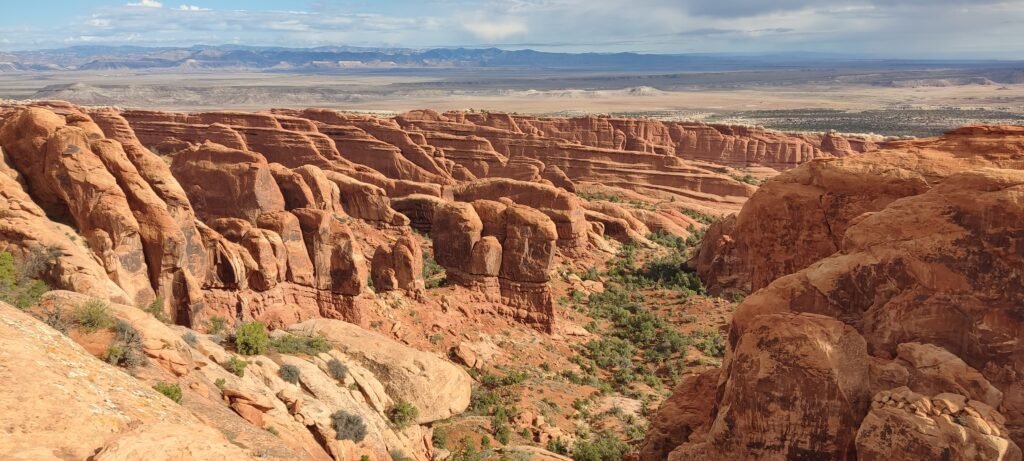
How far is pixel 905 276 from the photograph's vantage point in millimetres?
15188

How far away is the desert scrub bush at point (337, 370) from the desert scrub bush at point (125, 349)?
6439 mm

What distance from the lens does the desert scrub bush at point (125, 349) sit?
16.5 metres

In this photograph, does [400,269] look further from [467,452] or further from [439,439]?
[467,452]

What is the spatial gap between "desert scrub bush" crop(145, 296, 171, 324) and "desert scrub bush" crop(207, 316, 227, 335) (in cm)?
148

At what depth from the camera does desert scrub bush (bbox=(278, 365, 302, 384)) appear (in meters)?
21.4

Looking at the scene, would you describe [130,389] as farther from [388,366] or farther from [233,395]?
[388,366]

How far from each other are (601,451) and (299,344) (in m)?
9.95

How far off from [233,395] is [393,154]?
57.6 metres

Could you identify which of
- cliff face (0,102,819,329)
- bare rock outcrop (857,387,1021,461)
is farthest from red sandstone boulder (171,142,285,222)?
bare rock outcrop (857,387,1021,461)

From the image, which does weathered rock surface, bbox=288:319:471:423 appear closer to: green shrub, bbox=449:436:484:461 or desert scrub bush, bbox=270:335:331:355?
desert scrub bush, bbox=270:335:331:355

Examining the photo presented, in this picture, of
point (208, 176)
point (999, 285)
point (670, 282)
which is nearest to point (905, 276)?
point (999, 285)

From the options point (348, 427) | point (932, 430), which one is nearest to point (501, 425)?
point (348, 427)

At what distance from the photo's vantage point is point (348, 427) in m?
20.0

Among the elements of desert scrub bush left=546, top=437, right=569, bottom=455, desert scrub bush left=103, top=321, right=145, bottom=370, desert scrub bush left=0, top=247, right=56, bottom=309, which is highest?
desert scrub bush left=0, top=247, right=56, bottom=309
